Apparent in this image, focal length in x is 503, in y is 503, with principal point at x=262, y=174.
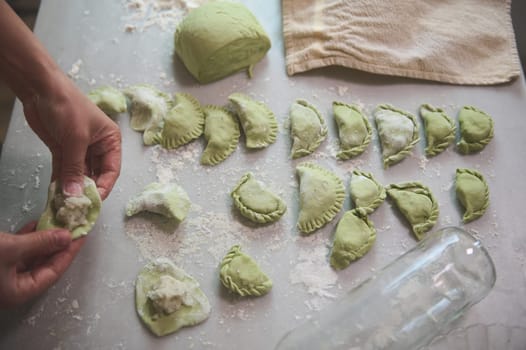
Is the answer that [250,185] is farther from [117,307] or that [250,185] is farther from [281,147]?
[117,307]

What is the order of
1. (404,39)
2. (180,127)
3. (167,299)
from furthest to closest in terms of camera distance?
1. (404,39)
2. (180,127)
3. (167,299)

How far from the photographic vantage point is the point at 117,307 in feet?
4.09

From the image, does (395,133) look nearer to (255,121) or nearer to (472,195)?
(472,195)

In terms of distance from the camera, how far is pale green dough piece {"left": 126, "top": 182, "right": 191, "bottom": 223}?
1.35 m

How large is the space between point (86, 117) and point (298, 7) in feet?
3.01

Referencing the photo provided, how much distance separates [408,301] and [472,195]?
39cm

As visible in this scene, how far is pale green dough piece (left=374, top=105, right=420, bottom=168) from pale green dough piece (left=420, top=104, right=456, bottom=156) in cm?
4

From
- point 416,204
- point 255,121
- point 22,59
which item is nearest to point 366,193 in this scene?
point 416,204

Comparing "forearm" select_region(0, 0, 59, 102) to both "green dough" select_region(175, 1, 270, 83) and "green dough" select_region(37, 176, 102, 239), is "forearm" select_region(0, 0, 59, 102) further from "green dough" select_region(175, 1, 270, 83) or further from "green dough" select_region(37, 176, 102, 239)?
"green dough" select_region(175, 1, 270, 83)

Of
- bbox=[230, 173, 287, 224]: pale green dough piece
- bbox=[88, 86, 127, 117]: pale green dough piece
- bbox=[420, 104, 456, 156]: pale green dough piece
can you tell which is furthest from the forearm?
A: bbox=[420, 104, 456, 156]: pale green dough piece

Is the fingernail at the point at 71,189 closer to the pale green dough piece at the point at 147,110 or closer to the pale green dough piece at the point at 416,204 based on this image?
the pale green dough piece at the point at 147,110

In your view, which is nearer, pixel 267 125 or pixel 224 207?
pixel 224 207

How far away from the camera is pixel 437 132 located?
154 cm

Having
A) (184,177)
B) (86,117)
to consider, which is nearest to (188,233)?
(184,177)
